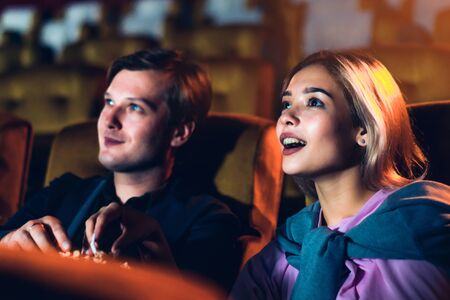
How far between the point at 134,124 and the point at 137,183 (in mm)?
84

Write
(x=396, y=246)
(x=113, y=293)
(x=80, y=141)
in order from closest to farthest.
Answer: (x=113, y=293) < (x=396, y=246) < (x=80, y=141)

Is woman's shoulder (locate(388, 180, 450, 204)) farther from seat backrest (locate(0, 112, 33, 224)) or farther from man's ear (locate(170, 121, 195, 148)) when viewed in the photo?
seat backrest (locate(0, 112, 33, 224))

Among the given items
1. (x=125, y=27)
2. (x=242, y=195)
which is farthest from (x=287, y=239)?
(x=125, y=27)

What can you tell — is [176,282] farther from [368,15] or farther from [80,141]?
[368,15]

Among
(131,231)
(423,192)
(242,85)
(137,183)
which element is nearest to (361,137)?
(423,192)

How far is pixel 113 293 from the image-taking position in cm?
22

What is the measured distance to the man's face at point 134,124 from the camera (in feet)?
3.05

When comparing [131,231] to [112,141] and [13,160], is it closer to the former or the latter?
[112,141]

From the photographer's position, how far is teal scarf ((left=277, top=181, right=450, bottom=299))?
58 centimetres

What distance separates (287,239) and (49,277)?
20.4 inches

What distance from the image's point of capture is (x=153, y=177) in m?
0.94

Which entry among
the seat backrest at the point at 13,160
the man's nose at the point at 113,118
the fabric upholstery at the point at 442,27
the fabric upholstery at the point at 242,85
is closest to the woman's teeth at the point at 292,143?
the man's nose at the point at 113,118

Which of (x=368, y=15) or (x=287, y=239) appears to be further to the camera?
(x=368, y=15)

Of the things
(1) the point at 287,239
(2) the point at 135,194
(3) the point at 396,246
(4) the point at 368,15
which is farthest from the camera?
(4) the point at 368,15
